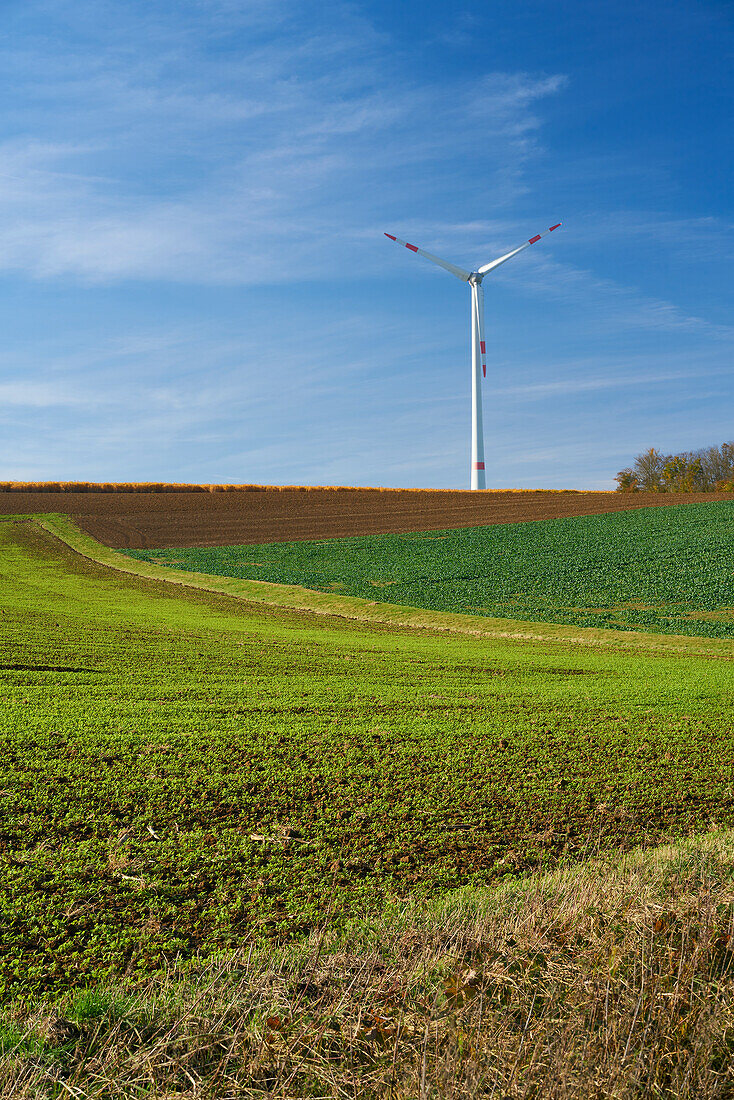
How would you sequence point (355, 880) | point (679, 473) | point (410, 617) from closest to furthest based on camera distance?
point (355, 880)
point (410, 617)
point (679, 473)

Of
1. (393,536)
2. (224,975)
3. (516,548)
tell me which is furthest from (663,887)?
(393,536)

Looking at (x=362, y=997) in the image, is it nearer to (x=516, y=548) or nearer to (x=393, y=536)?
(x=516, y=548)

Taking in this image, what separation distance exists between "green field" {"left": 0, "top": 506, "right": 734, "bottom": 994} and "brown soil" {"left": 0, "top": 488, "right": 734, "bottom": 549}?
30316 mm

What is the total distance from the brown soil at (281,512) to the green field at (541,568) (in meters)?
3.61

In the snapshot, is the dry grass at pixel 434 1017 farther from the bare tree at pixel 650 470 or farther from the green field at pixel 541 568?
the bare tree at pixel 650 470

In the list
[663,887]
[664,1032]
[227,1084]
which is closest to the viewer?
[227,1084]

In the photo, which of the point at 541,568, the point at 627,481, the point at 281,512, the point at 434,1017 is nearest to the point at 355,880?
the point at 434,1017

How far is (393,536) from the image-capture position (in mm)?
41375

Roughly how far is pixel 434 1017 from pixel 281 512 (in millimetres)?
49341

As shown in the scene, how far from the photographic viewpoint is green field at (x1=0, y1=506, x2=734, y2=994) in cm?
421

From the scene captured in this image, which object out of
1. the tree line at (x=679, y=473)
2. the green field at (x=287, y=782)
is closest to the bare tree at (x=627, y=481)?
the tree line at (x=679, y=473)

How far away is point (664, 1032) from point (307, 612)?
20.2m

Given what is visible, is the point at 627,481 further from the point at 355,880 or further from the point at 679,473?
the point at 355,880

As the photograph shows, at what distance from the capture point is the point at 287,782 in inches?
244
